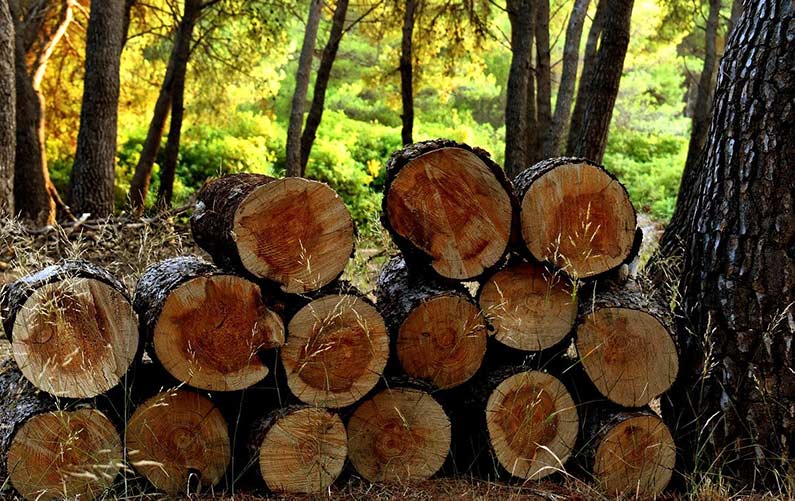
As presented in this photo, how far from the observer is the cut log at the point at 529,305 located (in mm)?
3387

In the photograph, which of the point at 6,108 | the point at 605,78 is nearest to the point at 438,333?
the point at 605,78

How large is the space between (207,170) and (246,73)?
10.8 feet

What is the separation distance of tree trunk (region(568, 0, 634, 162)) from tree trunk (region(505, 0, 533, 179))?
1.51m

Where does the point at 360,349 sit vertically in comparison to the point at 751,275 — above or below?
below

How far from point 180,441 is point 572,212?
1.79 meters

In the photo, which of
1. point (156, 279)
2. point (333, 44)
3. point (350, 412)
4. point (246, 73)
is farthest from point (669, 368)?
point (246, 73)

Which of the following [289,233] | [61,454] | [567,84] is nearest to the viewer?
[61,454]

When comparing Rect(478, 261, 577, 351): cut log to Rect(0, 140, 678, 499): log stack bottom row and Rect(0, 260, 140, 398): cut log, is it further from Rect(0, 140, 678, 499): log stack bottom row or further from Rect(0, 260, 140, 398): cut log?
Rect(0, 260, 140, 398): cut log

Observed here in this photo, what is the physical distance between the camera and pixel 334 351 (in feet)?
10.5

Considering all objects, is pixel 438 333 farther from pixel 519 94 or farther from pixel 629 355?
pixel 519 94

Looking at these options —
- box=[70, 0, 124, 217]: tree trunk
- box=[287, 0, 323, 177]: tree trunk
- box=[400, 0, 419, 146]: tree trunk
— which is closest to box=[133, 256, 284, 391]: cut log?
box=[70, 0, 124, 217]: tree trunk

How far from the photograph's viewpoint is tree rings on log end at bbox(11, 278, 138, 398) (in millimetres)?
2934

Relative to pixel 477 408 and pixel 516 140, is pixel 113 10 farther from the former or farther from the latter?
pixel 477 408

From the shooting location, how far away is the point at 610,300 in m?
3.37
